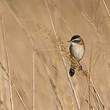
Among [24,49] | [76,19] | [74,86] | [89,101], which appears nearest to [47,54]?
[74,86]

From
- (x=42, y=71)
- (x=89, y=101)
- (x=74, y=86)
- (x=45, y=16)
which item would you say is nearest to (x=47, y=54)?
(x=42, y=71)

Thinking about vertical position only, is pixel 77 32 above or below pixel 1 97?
above

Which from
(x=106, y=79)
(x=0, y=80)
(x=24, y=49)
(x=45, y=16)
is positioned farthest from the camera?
(x=45, y=16)

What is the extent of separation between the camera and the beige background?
321 cm

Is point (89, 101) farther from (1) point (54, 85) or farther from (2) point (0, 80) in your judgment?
(2) point (0, 80)

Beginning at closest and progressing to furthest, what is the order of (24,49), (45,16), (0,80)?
(0,80) → (24,49) → (45,16)

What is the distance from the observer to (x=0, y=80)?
3.61 m

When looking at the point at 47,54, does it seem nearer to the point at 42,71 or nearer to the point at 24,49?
the point at 42,71

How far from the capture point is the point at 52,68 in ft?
11.8

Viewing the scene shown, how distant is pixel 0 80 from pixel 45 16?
3.38 metres

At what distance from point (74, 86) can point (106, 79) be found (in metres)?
1.00

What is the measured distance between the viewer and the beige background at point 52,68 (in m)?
3.21

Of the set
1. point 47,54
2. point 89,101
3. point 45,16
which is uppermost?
point 45,16

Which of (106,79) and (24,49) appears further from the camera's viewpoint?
(24,49)
